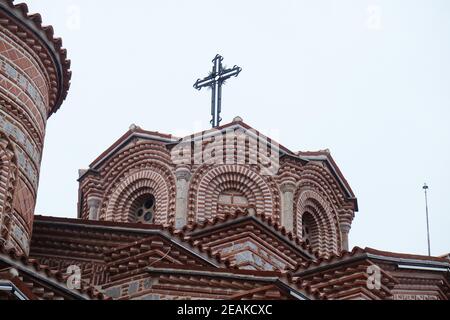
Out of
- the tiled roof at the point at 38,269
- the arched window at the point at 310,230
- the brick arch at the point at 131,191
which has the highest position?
the brick arch at the point at 131,191

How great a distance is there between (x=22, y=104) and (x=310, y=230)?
6992mm

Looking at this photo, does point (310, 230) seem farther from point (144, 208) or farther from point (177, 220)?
point (144, 208)

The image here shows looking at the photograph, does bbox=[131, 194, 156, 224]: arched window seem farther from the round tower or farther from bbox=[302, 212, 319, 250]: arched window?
the round tower

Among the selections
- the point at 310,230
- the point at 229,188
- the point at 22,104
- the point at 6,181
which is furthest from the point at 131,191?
the point at 6,181

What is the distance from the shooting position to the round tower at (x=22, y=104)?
16.9 metres

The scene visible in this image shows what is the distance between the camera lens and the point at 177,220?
20531 millimetres

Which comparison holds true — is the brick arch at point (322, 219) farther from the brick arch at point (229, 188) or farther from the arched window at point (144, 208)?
the arched window at point (144, 208)

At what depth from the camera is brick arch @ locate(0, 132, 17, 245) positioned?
54.0 ft

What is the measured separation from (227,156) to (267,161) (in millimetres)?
798

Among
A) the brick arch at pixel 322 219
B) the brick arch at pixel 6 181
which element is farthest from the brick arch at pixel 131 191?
the brick arch at pixel 6 181

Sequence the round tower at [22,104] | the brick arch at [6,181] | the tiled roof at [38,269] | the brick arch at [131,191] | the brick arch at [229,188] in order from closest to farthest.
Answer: the tiled roof at [38,269] → the brick arch at [6,181] → the round tower at [22,104] → the brick arch at [229,188] → the brick arch at [131,191]

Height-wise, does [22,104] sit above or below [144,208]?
above

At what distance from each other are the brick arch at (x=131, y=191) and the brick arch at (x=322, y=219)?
2.78 meters

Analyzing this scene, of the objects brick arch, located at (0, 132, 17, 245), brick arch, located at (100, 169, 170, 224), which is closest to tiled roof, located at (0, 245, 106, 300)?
brick arch, located at (0, 132, 17, 245)
